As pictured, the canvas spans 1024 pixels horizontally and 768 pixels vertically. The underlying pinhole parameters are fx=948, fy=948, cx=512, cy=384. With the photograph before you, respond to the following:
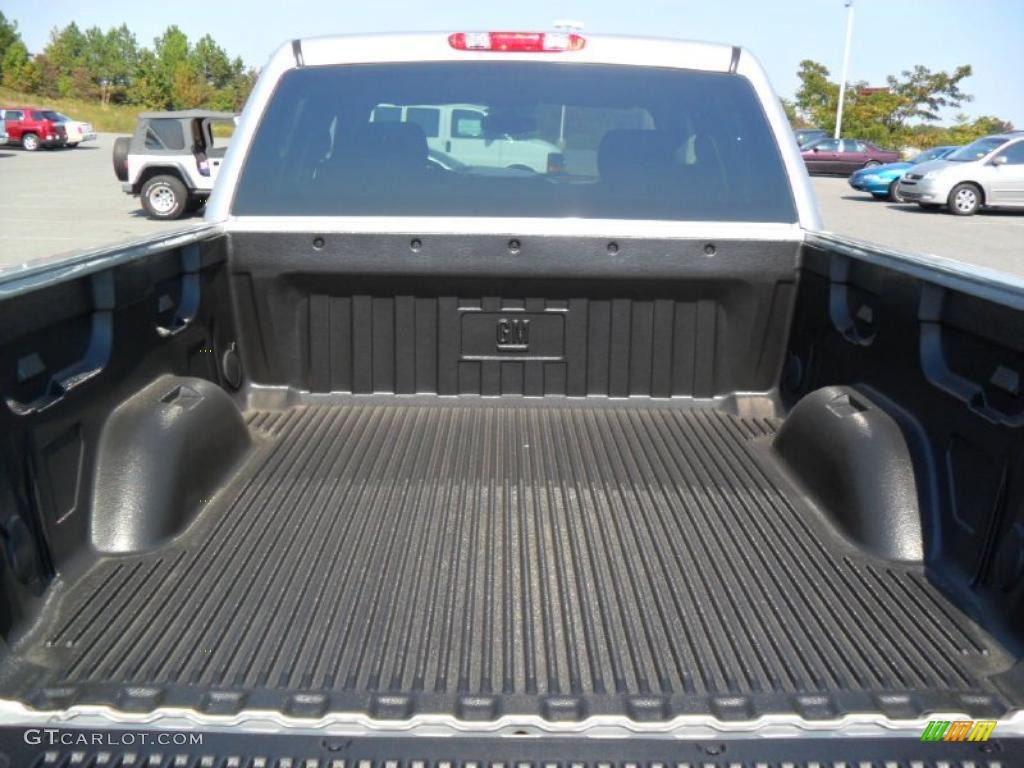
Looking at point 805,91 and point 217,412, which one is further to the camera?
point 805,91

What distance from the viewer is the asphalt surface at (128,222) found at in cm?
1394

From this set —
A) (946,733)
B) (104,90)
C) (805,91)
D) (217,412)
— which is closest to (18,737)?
(217,412)

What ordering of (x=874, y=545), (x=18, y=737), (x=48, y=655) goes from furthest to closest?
(x=874, y=545) < (x=48, y=655) < (x=18, y=737)

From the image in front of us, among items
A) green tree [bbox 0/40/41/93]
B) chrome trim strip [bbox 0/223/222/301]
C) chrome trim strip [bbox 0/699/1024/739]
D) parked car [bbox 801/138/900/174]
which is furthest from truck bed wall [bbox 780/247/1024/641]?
green tree [bbox 0/40/41/93]

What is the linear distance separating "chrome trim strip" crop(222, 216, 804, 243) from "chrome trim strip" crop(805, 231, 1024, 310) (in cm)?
36

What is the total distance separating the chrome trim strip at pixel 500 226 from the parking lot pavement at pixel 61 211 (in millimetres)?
3862

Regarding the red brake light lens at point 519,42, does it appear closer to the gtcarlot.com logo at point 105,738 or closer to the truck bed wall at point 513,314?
the truck bed wall at point 513,314

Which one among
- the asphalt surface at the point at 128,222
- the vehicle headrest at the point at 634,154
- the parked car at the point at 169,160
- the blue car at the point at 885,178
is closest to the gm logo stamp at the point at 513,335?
the vehicle headrest at the point at 634,154

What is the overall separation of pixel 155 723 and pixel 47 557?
1.99 feet

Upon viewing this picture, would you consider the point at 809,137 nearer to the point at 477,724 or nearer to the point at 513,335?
the point at 513,335

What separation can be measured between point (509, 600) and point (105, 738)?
906mm

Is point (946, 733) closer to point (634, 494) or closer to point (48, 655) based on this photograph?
point (634, 494)

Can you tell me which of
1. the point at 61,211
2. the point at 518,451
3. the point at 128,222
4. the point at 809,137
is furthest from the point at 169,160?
the point at 809,137

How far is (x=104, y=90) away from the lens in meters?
72.6
